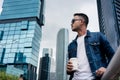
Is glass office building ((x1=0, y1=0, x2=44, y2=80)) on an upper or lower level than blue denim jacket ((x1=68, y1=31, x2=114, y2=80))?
upper

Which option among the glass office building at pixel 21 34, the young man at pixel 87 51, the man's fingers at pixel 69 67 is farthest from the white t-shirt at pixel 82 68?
the glass office building at pixel 21 34

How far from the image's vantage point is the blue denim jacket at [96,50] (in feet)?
11.1

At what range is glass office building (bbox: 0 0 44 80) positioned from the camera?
85.9 meters

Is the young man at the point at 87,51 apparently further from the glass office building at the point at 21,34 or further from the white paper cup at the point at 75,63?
the glass office building at the point at 21,34

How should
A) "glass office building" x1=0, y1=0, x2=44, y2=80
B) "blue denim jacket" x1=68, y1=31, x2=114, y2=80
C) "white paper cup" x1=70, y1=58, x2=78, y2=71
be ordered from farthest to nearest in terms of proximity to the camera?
"glass office building" x1=0, y1=0, x2=44, y2=80
"blue denim jacket" x1=68, y1=31, x2=114, y2=80
"white paper cup" x1=70, y1=58, x2=78, y2=71

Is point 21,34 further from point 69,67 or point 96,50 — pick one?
point 69,67

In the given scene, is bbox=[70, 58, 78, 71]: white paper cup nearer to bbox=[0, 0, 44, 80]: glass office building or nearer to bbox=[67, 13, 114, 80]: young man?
bbox=[67, 13, 114, 80]: young man

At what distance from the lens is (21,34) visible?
93.6 meters

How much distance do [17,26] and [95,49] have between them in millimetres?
94419

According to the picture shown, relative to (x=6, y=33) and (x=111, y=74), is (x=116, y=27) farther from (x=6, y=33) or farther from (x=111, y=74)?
(x=111, y=74)

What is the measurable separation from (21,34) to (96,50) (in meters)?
91.2

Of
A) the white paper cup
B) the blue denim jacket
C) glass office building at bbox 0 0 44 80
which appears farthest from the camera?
glass office building at bbox 0 0 44 80

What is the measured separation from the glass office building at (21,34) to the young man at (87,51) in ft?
258

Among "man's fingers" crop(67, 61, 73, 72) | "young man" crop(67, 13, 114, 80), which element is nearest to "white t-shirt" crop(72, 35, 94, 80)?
"young man" crop(67, 13, 114, 80)
